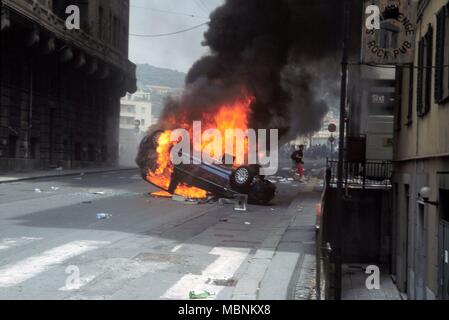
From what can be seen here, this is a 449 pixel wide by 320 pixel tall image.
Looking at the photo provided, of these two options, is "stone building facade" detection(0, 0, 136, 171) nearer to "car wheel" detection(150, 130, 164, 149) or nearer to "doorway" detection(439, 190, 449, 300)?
"car wheel" detection(150, 130, 164, 149)

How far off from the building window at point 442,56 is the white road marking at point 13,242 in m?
6.91

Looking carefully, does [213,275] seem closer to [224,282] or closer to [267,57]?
[224,282]

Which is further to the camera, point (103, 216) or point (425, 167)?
point (103, 216)

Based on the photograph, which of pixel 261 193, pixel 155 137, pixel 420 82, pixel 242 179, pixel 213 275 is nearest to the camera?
pixel 213 275

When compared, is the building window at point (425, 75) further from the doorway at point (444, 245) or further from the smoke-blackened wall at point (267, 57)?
the smoke-blackened wall at point (267, 57)

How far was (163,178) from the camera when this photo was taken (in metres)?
19.1

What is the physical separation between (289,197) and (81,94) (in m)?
23.0

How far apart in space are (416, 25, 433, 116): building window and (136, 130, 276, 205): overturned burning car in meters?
9.17

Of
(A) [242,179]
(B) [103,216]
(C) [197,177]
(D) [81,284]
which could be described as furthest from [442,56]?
(C) [197,177]

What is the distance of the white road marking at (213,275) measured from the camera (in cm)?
733

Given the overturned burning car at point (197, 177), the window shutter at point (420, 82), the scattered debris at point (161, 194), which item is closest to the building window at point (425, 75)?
the window shutter at point (420, 82)

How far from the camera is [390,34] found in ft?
26.9

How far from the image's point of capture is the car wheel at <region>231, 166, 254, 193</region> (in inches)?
712

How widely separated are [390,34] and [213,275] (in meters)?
4.23
